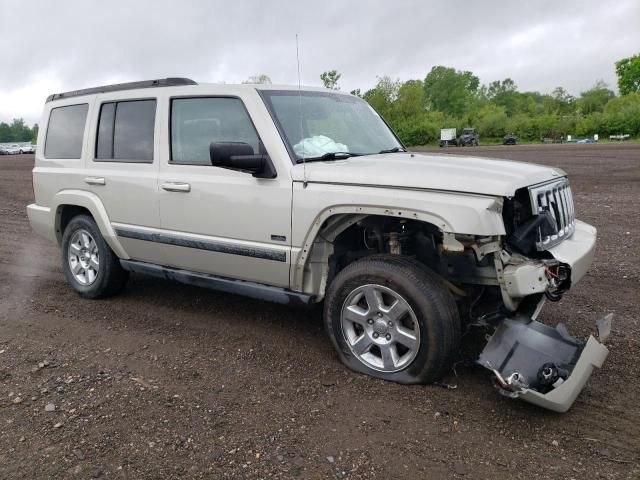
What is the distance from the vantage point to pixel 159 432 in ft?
10.4

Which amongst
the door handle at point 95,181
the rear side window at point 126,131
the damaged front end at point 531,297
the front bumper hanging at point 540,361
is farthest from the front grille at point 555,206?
the door handle at point 95,181

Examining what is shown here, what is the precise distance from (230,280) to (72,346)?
1374 mm

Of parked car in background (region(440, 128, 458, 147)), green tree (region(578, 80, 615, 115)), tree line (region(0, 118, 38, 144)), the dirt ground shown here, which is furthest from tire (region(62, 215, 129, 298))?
tree line (region(0, 118, 38, 144))

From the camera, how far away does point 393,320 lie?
364cm

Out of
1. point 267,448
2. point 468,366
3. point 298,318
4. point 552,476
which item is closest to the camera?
point 552,476

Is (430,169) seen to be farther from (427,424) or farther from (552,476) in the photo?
(552,476)

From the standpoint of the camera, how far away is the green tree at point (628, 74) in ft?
294

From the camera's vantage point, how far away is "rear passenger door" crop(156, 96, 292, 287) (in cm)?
404

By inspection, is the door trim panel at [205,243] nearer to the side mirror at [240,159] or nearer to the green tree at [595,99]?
the side mirror at [240,159]

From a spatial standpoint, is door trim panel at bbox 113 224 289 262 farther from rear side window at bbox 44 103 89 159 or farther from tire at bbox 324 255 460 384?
rear side window at bbox 44 103 89 159

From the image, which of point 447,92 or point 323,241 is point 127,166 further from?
point 447,92

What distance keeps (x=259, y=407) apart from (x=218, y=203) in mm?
1605

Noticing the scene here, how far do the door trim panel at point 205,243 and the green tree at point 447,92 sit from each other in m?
99.2

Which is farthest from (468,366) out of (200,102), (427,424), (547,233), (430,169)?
(200,102)
